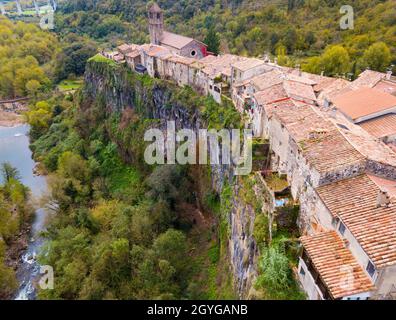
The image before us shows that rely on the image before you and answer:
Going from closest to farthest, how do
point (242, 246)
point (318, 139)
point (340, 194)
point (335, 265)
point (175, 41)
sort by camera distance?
point (335, 265)
point (340, 194)
point (318, 139)
point (242, 246)
point (175, 41)

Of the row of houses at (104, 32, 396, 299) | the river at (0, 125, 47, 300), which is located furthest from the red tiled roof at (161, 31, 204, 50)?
the river at (0, 125, 47, 300)

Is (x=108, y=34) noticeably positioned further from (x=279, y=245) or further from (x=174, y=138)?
(x=279, y=245)

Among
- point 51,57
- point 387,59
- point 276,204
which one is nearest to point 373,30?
point 387,59

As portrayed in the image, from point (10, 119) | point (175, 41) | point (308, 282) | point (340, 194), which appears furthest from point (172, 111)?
point (10, 119)

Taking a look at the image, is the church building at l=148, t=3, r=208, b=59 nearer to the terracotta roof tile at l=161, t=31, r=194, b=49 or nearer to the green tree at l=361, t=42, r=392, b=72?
the terracotta roof tile at l=161, t=31, r=194, b=49

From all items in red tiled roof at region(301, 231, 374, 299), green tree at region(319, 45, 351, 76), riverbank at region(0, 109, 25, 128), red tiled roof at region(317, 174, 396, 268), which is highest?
red tiled roof at region(317, 174, 396, 268)

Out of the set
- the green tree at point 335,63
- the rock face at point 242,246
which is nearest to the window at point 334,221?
the rock face at point 242,246

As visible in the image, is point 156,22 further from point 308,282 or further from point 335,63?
point 308,282
